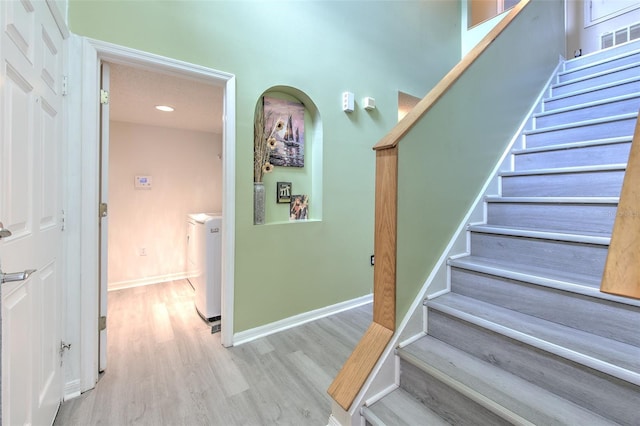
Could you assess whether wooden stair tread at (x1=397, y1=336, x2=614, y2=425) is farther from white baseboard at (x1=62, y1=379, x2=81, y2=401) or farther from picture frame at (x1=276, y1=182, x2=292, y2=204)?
white baseboard at (x1=62, y1=379, x2=81, y2=401)

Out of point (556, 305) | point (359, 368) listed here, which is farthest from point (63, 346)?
point (556, 305)

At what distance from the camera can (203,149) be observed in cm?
399

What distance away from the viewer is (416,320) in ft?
4.59

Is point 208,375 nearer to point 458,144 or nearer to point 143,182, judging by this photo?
point 458,144

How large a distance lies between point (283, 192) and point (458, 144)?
54.3 inches

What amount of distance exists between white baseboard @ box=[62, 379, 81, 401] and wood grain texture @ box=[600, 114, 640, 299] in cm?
230

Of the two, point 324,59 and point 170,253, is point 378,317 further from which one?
point 170,253

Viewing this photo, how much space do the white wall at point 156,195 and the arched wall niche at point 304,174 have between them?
2.10m

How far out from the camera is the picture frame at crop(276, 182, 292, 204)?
2344 mm

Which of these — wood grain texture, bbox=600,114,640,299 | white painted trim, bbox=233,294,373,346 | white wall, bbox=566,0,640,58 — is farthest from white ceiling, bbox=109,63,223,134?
white wall, bbox=566,0,640,58

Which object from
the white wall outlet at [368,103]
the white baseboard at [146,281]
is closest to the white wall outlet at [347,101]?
the white wall outlet at [368,103]

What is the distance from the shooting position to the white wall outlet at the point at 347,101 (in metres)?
2.53

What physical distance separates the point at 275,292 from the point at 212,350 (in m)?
0.60

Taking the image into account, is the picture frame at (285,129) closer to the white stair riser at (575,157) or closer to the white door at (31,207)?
the white door at (31,207)
